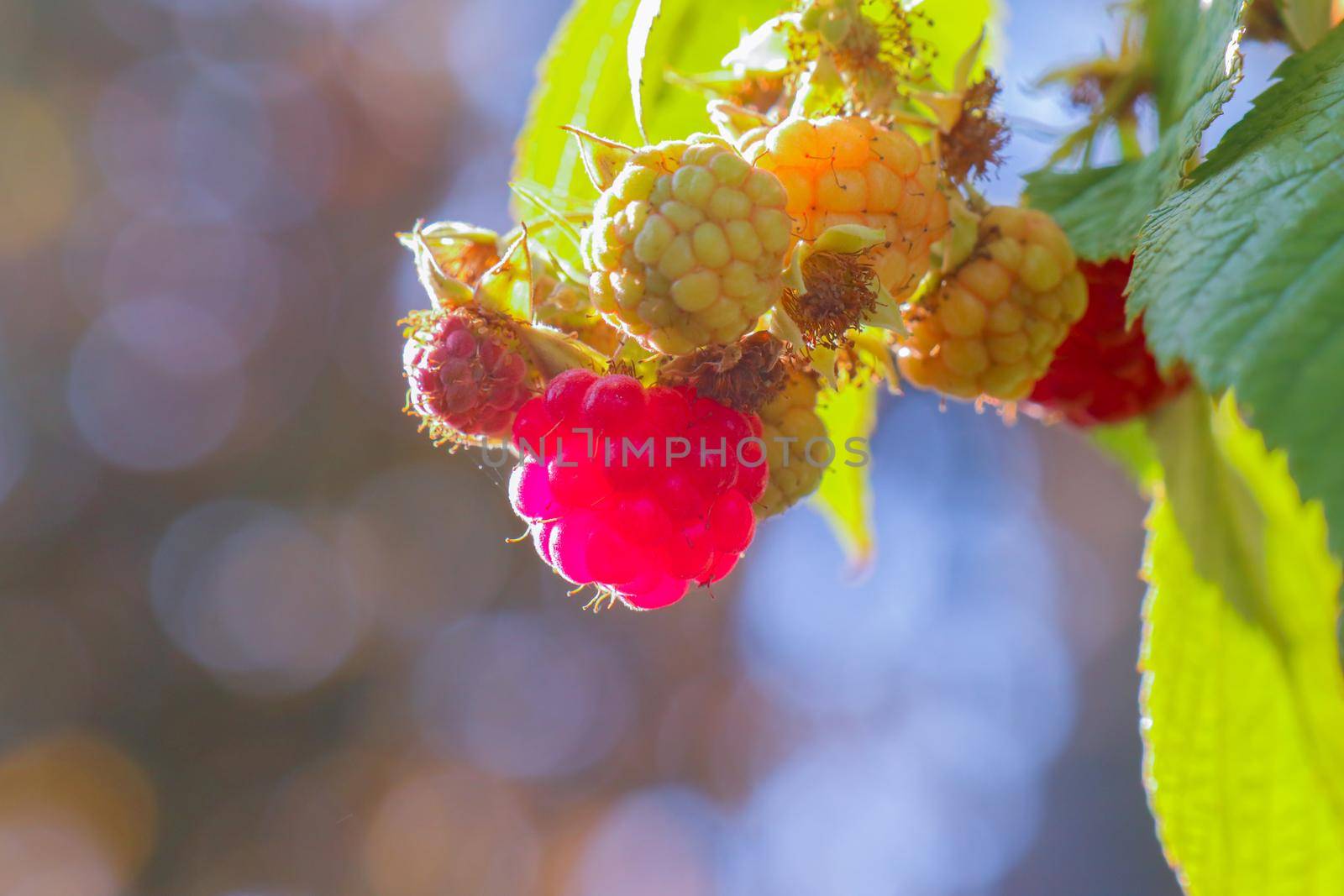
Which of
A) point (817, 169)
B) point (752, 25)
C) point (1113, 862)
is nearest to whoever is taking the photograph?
point (817, 169)

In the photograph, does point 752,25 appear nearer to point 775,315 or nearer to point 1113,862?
point 775,315

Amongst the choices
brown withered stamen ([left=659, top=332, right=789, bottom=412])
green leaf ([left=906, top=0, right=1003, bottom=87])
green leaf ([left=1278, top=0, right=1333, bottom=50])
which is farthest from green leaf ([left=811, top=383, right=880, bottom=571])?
green leaf ([left=1278, top=0, right=1333, bottom=50])

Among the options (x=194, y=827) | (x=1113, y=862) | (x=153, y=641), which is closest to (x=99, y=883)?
(x=194, y=827)

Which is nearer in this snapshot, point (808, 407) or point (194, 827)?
point (808, 407)

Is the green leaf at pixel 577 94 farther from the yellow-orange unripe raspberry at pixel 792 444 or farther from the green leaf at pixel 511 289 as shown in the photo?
the yellow-orange unripe raspberry at pixel 792 444

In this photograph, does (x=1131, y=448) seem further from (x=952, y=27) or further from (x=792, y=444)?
(x=792, y=444)

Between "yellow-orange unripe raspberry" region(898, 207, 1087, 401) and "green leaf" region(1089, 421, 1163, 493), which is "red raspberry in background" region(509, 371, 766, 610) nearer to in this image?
"yellow-orange unripe raspberry" region(898, 207, 1087, 401)

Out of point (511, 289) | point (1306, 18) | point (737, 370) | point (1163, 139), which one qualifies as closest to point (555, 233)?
point (511, 289)
